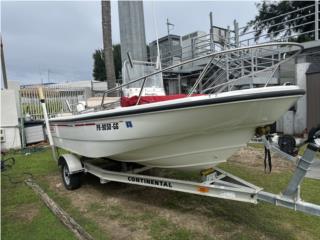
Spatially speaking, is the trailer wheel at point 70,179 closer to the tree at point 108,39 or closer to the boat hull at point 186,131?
the boat hull at point 186,131

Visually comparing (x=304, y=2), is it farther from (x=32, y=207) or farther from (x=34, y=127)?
(x=32, y=207)

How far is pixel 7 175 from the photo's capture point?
6156mm

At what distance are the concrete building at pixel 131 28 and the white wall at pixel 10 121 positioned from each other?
6.12 meters

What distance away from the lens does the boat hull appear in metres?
2.78

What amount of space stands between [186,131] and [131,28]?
9.85 feet

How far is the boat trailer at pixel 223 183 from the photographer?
2.61 metres

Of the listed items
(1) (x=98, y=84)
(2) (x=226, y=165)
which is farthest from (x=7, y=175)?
(1) (x=98, y=84)

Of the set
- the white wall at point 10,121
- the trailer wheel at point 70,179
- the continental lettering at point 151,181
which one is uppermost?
the white wall at point 10,121

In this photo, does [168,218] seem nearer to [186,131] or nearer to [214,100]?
[186,131]

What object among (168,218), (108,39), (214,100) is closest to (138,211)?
(168,218)

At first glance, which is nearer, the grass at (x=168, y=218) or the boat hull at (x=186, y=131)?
the boat hull at (x=186, y=131)

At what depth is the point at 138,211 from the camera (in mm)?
Answer: 3814

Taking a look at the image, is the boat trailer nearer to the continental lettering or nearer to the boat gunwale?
the continental lettering

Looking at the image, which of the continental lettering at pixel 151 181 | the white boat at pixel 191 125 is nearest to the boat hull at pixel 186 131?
the white boat at pixel 191 125
